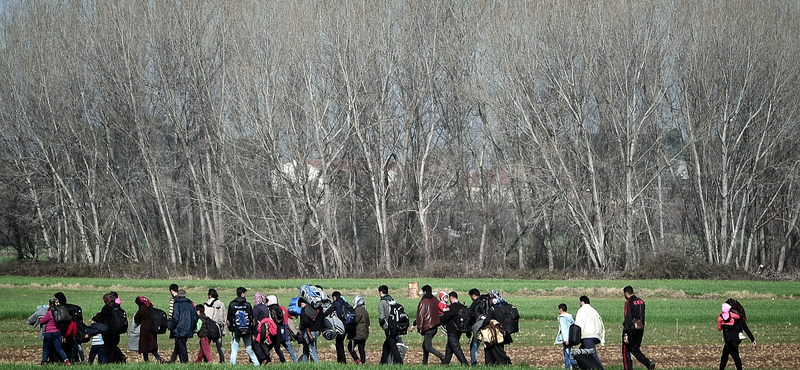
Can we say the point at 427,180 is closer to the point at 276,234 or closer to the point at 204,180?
the point at 276,234

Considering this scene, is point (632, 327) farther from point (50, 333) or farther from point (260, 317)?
point (50, 333)

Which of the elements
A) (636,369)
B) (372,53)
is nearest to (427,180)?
(372,53)

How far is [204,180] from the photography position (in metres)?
60.6

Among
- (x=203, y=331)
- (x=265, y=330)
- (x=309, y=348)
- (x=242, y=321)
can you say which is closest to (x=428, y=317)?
(x=309, y=348)

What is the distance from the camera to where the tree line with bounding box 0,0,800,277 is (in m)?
52.4

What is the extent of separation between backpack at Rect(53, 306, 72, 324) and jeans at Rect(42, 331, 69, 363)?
38 cm

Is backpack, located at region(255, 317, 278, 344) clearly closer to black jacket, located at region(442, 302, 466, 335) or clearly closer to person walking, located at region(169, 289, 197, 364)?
person walking, located at region(169, 289, 197, 364)

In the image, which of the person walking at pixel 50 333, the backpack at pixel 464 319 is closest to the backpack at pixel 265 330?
the backpack at pixel 464 319

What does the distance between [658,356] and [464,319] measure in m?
5.66

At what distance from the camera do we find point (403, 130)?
58.7 metres

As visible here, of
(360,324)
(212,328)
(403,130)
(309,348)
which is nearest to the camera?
(360,324)

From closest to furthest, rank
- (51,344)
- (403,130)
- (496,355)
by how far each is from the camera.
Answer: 1. (496,355)
2. (51,344)
3. (403,130)

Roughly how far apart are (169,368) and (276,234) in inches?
1564

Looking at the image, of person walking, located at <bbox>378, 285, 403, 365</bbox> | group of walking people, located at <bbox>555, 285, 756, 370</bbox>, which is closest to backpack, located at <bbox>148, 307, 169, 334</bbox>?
person walking, located at <bbox>378, 285, 403, 365</bbox>
